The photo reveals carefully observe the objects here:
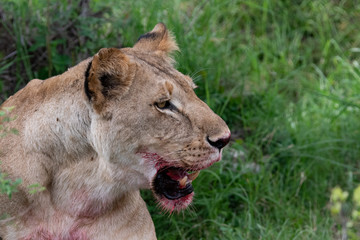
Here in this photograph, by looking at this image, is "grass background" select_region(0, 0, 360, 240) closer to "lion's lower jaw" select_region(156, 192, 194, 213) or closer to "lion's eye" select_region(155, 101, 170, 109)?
"lion's lower jaw" select_region(156, 192, 194, 213)

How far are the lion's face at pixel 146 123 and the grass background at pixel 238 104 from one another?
95cm

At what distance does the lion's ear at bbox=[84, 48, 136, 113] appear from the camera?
2564 millimetres

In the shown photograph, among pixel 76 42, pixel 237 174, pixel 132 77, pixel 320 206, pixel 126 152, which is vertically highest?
pixel 132 77

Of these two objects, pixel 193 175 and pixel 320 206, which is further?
pixel 320 206

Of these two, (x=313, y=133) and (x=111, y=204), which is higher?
(x=111, y=204)

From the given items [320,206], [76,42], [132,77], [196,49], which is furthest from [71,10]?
[320,206]

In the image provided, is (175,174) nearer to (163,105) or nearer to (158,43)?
(163,105)

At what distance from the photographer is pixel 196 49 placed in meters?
4.84

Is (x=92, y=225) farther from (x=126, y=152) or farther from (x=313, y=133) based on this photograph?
(x=313, y=133)

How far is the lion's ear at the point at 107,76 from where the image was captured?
2564mm

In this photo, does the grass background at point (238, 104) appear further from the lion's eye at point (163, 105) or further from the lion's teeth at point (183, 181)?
the lion's eye at point (163, 105)

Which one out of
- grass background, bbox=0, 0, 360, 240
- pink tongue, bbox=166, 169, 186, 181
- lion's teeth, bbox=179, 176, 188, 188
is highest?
pink tongue, bbox=166, 169, 186, 181

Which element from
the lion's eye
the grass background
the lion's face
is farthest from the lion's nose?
the grass background

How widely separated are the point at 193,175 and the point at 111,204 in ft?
1.45
